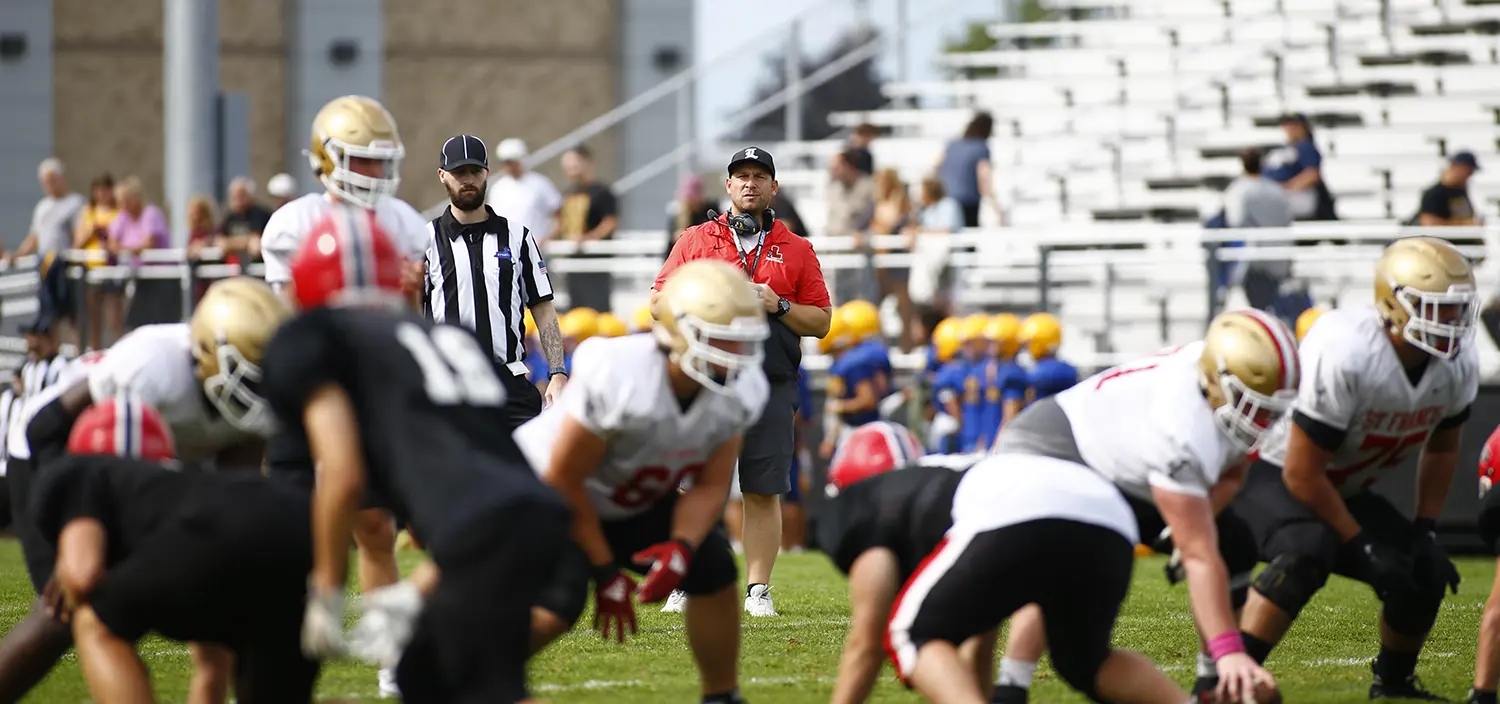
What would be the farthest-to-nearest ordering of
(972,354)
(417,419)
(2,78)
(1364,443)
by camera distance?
(2,78) < (972,354) < (1364,443) < (417,419)

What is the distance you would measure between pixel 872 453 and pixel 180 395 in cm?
184

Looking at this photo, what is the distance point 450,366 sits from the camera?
4.23 meters

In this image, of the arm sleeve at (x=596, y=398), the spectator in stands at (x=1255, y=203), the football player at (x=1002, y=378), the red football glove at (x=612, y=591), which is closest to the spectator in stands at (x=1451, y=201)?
the spectator in stands at (x=1255, y=203)

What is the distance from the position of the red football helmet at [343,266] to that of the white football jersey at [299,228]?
1884 mm

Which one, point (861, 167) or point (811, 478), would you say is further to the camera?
point (861, 167)

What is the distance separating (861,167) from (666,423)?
10520mm

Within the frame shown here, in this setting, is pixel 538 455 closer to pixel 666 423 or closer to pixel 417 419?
pixel 666 423

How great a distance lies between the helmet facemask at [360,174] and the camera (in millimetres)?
5957

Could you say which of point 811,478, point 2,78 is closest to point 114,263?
point 811,478

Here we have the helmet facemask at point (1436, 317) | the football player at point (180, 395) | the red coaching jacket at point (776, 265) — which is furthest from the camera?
the red coaching jacket at point (776, 265)

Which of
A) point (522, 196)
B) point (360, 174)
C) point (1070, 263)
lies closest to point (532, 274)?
point (360, 174)

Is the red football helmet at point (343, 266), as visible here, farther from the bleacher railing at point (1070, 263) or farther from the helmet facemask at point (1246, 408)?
the bleacher railing at point (1070, 263)

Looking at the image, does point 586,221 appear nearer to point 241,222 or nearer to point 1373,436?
point 241,222

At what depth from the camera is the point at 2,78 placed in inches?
953
